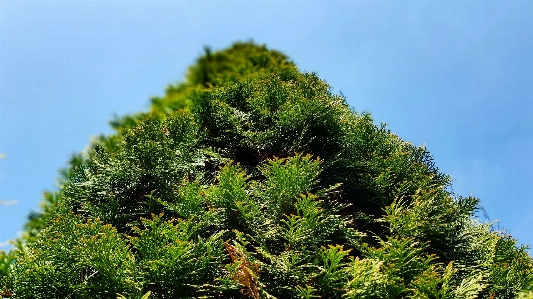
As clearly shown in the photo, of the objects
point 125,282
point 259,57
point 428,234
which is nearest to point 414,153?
point 428,234

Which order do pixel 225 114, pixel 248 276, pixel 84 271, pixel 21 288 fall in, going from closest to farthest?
pixel 248 276 → pixel 21 288 → pixel 84 271 → pixel 225 114

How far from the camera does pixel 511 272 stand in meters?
7.58

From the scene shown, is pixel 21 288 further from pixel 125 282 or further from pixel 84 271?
pixel 125 282

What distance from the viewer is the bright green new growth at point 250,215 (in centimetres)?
565

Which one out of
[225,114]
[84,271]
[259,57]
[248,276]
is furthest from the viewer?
[259,57]

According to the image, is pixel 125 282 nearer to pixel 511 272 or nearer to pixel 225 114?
pixel 225 114

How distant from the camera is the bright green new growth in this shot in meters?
5.65

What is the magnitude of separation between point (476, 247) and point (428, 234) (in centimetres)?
205

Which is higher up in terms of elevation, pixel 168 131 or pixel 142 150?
pixel 168 131

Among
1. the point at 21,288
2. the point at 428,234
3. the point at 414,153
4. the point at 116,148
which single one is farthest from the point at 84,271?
the point at 414,153

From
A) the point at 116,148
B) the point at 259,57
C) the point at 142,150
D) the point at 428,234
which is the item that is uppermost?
the point at 259,57

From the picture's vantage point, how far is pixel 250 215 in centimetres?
664

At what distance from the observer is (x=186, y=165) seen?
26.6ft

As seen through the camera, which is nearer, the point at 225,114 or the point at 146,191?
the point at 146,191
